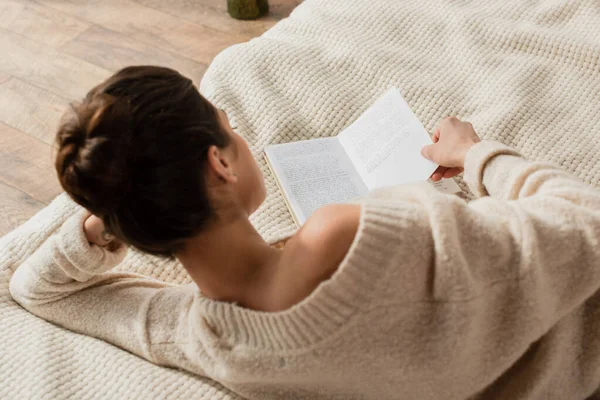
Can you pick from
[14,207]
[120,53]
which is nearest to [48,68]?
[120,53]

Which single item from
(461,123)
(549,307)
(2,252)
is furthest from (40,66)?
(549,307)

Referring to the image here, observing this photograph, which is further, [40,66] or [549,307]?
[40,66]

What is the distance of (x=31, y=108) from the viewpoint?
169 cm

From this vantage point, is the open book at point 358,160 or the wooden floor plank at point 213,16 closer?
the open book at point 358,160

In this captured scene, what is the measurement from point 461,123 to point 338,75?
1.03ft

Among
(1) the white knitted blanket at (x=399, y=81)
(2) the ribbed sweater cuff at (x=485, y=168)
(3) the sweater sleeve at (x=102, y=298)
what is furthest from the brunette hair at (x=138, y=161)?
(2) the ribbed sweater cuff at (x=485, y=168)

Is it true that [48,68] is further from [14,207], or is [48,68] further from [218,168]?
[218,168]

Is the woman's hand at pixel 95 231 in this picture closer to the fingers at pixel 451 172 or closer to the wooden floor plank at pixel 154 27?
the fingers at pixel 451 172

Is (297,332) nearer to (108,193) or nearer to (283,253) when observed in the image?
(283,253)

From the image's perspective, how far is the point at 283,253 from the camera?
28.0 inches

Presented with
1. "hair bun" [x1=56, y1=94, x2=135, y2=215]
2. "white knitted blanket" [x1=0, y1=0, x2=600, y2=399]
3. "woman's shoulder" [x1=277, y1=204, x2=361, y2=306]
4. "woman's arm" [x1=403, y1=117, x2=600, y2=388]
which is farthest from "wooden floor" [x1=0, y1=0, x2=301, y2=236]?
"woman's arm" [x1=403, y1=117, x2=600, y2=388]

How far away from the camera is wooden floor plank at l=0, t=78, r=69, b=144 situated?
64.4 inches

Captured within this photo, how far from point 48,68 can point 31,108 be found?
17cm

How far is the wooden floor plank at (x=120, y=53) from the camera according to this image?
5.95 ft
